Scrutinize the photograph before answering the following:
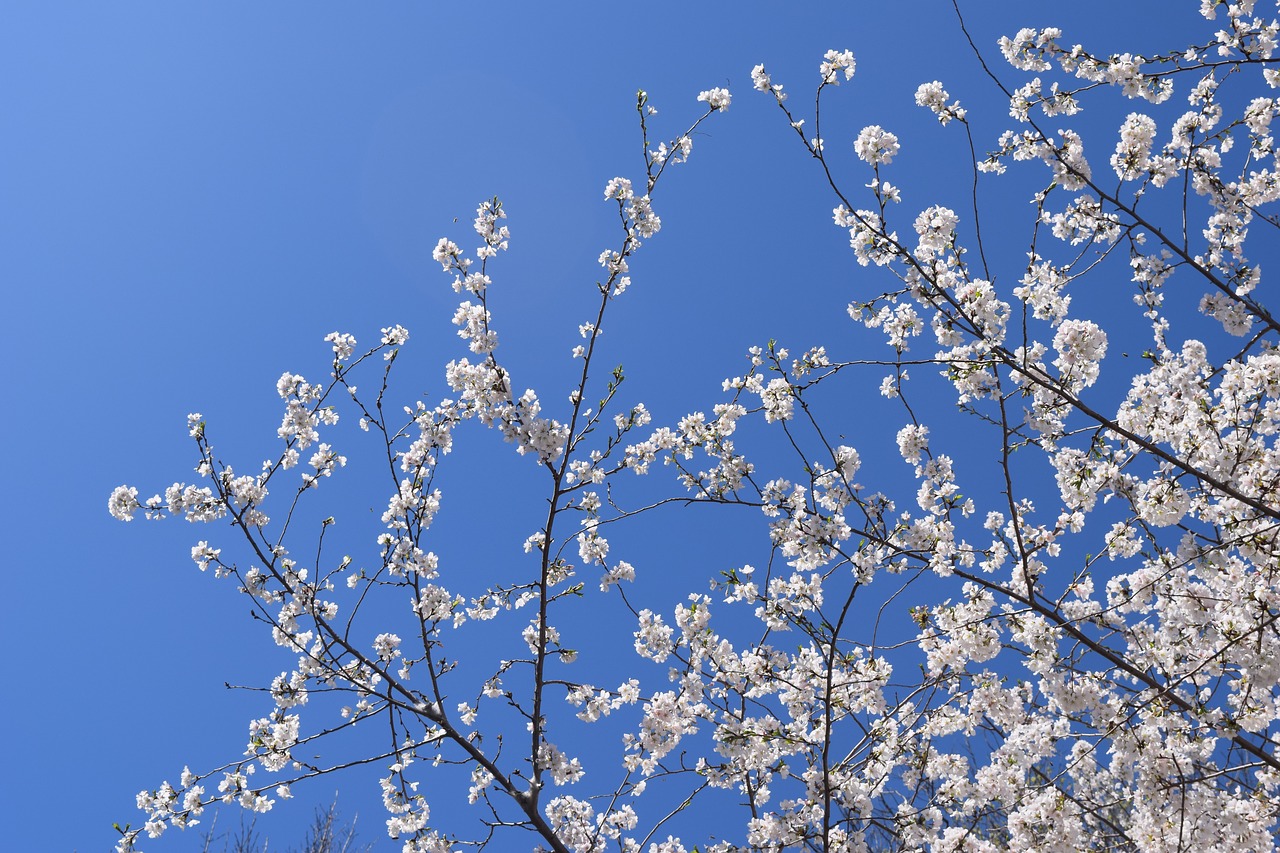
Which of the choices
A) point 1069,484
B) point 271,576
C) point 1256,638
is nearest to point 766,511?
point 1069,484

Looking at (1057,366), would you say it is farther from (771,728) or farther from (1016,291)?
(771,728)

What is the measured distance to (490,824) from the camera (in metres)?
4.58

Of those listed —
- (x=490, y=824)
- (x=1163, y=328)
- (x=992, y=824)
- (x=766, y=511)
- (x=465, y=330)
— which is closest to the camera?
(x=490, y=824)

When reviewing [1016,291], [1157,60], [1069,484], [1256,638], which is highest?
[1157,60]

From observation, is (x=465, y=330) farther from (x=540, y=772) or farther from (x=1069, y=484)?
(x=1069, y=484)

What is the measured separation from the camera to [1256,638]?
4.65m

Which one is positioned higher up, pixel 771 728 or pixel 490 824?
pixel 771 728

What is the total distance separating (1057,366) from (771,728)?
3011mm

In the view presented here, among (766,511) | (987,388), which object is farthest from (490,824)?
(987,388)

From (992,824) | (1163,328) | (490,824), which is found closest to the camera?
(490,824)

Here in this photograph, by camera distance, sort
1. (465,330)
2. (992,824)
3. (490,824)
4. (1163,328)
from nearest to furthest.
Answer: (490,824), (465,330), (1163,328), (992,824)

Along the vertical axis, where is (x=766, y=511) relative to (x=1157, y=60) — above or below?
below

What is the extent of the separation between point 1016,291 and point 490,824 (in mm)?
4525

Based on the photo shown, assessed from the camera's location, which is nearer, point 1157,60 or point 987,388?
point 987,388
